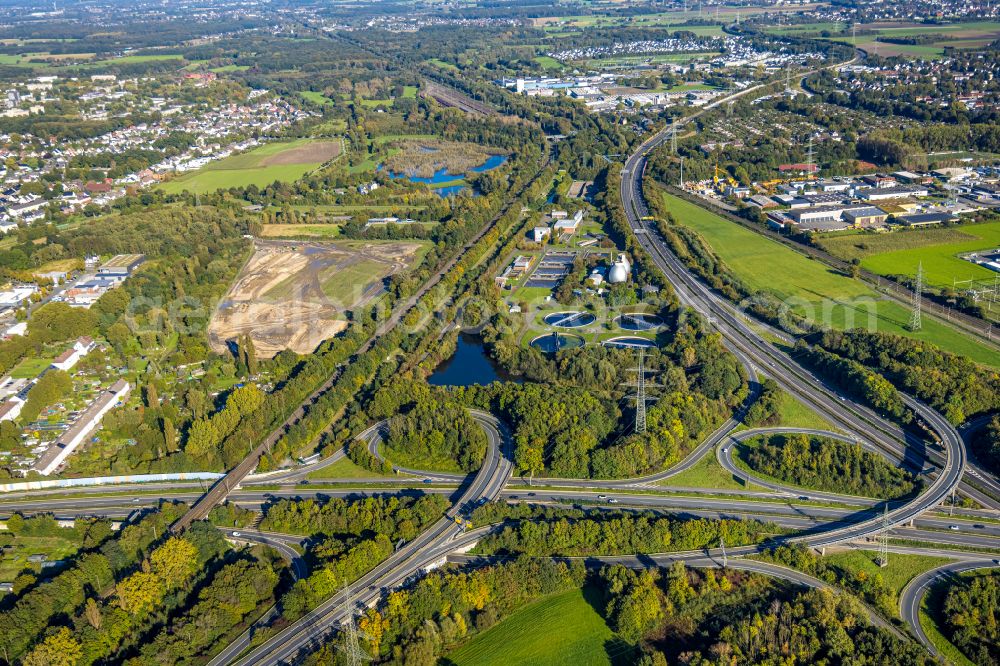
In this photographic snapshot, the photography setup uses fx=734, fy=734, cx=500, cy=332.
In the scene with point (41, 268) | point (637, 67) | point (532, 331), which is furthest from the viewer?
point (637, 67)

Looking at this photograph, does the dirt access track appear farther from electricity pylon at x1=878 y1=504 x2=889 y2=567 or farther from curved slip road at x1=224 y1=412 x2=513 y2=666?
electricity pylon at x1=878 y1=504 x2=889 y2=567

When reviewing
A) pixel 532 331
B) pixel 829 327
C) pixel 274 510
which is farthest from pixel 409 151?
pixel 274 510

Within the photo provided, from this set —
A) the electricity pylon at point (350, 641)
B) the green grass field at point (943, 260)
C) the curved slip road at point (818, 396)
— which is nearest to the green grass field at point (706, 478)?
the curved slip road at point (818, 396)

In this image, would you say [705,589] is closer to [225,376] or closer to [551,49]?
[225,376]

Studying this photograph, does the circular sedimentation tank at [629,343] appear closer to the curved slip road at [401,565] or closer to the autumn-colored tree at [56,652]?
the curved slip road at [401,565]

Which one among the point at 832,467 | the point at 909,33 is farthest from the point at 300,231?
the point at 909,33
